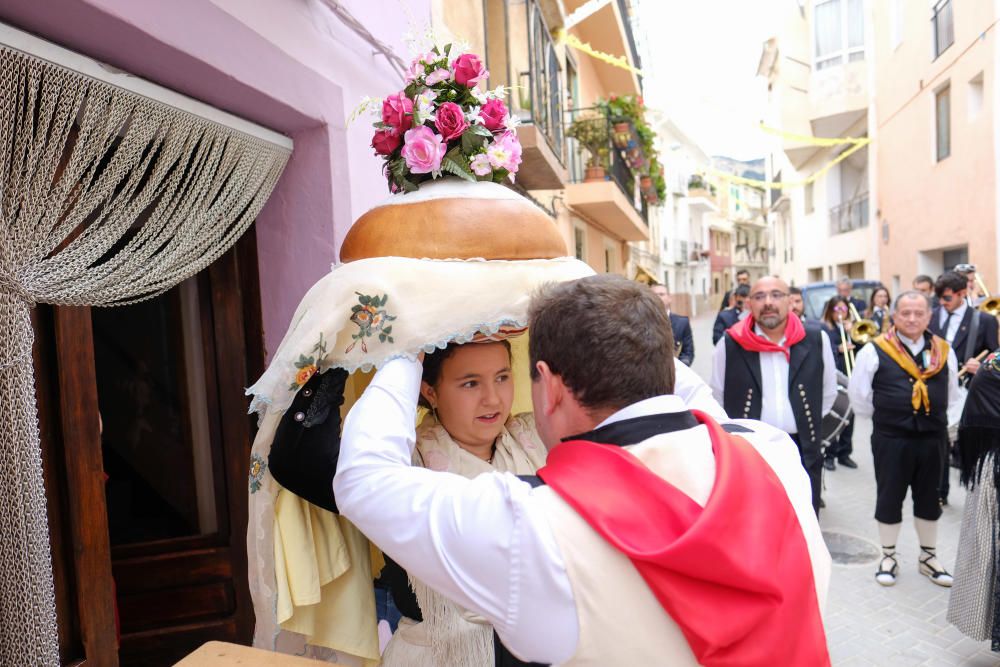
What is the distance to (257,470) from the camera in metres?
1.87

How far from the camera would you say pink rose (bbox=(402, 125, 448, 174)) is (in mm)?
1895

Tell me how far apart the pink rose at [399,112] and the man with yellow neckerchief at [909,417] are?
3.89 metres

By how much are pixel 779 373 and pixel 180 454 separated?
11.9ft

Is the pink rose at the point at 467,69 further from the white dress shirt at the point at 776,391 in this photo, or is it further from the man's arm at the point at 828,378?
the man's arm at the point at 828,378

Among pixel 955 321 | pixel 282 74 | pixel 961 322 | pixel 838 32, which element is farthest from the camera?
pixel 838 32

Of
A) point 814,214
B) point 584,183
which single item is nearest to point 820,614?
point 584,183

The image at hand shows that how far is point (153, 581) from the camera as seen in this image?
3486mm

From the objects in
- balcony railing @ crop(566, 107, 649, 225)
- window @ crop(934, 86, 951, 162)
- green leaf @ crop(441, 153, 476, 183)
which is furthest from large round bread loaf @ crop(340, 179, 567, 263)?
window @ crop(934, 86, 951, 162)

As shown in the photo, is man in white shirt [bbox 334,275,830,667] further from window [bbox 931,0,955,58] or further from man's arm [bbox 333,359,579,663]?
window [bbox 931,0,955,58]

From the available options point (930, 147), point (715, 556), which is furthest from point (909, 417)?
point (930, 147)

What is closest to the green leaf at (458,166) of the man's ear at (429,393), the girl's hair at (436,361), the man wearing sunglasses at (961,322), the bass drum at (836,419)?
the girl's hair at (436,361)

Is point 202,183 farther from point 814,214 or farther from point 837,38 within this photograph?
point 814,214

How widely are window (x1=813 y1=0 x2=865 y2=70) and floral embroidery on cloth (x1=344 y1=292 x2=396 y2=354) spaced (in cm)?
2051

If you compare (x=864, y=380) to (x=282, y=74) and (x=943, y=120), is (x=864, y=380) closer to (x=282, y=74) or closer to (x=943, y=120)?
(x=282, y=74)
